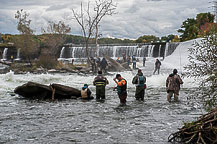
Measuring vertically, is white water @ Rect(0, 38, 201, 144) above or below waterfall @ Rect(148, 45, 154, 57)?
below

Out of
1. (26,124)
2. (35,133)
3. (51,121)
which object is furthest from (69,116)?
(35,133)

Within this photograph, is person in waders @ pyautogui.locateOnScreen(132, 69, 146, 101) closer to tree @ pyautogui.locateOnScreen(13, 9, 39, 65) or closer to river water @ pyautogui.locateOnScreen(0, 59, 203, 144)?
river water @ pyautogui.locateOnScreen(0, 59, 203, 144)

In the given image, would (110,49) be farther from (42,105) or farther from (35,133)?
(35,133)

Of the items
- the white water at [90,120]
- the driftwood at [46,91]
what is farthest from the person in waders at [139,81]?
the driftwood at [46,91]

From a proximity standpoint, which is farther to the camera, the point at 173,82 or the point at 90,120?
the point at 173,82

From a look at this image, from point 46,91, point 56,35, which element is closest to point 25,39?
point 56,35

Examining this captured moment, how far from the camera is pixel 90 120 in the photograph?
34.9 feet

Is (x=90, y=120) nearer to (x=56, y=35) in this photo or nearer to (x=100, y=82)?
(x=100, y=82)

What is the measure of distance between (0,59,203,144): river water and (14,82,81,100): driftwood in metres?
0.60

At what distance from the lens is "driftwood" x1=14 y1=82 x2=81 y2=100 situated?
15.5 m

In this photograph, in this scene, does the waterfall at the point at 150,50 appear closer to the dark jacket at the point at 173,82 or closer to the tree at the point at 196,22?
the tree at the point at 196,22

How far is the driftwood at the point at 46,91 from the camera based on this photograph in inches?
611

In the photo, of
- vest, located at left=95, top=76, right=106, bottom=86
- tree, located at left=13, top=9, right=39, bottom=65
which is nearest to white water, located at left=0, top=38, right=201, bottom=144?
vest, located at left=95, top=76, right=106, bottom=86

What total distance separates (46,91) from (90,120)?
5688mm
